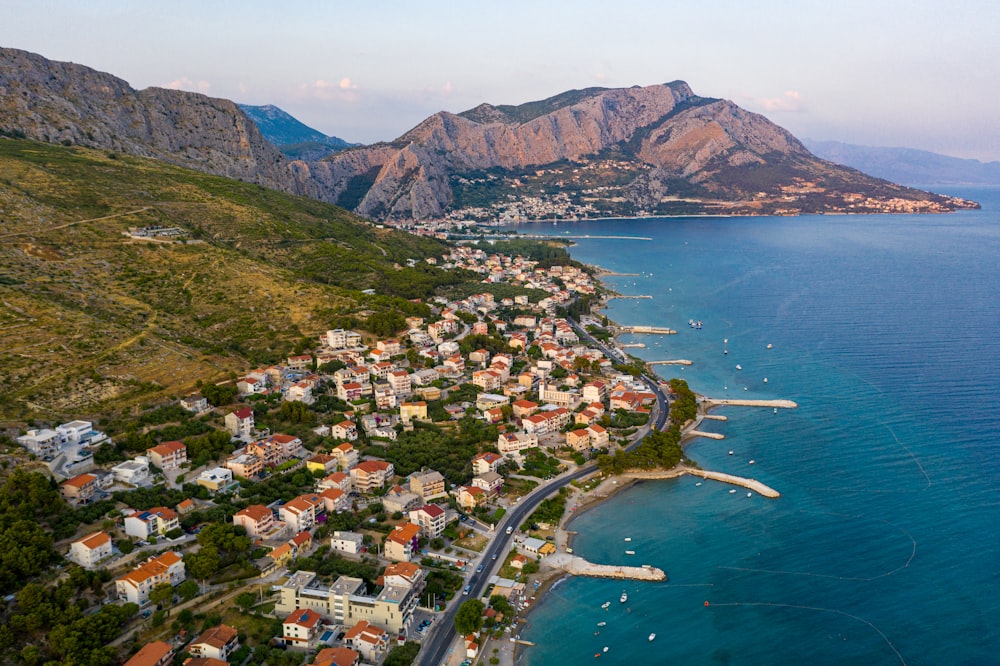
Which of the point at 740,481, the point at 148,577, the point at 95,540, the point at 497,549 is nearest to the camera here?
the point at 148,577

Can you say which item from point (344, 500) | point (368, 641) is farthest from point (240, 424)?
point (368, 641)

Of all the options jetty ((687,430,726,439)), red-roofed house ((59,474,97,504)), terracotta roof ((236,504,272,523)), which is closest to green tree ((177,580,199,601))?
terracotta roof ((236,504,272,523))

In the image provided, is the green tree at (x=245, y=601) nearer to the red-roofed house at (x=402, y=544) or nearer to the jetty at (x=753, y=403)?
the red-roofed house at (x=402, y=544)

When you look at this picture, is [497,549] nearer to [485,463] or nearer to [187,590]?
[485,463]

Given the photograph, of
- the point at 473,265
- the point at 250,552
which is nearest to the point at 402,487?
the point at 250,552

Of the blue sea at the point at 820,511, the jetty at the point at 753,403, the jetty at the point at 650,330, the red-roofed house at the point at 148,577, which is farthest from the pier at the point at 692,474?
the jetty at the point at 650,330

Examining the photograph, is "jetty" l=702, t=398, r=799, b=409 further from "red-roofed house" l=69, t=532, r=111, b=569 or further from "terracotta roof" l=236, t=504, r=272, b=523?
"red-roofed house" l=69, t=532, r=111, b=569

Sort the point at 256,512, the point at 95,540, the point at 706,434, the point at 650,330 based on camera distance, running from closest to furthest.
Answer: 1. the point at 95,540
2. the point at 256,512
3. the point at 706,434
4. the point at 650,330
